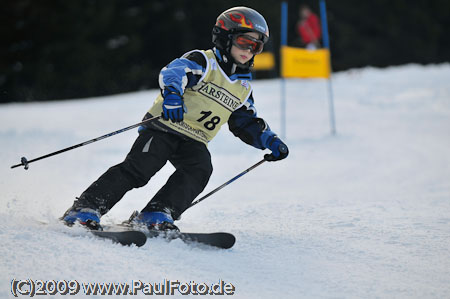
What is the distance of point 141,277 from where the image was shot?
2463mm

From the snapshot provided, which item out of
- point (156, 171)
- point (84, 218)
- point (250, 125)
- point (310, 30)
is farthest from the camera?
point (310, 30)

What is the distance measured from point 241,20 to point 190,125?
2.47ft

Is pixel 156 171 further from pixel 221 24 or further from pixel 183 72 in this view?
pixel 221 24

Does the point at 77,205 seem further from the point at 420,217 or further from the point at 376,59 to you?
the point at 376,59

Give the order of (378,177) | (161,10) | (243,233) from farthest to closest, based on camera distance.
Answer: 1. (161,10)
2. (378,177)
3. (243,233)

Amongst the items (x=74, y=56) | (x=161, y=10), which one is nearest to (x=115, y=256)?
(x=74, y=56)

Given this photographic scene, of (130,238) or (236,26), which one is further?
(236,26)

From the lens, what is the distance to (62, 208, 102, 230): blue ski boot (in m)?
3.11

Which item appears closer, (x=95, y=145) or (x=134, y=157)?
(x=134, y=157)

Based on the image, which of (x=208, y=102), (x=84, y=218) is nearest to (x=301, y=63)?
(x=208, y=102)

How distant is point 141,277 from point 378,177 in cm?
435

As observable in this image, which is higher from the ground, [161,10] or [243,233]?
[161,10]

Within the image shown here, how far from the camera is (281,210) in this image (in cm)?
442

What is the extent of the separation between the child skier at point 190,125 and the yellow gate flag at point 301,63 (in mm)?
4719
